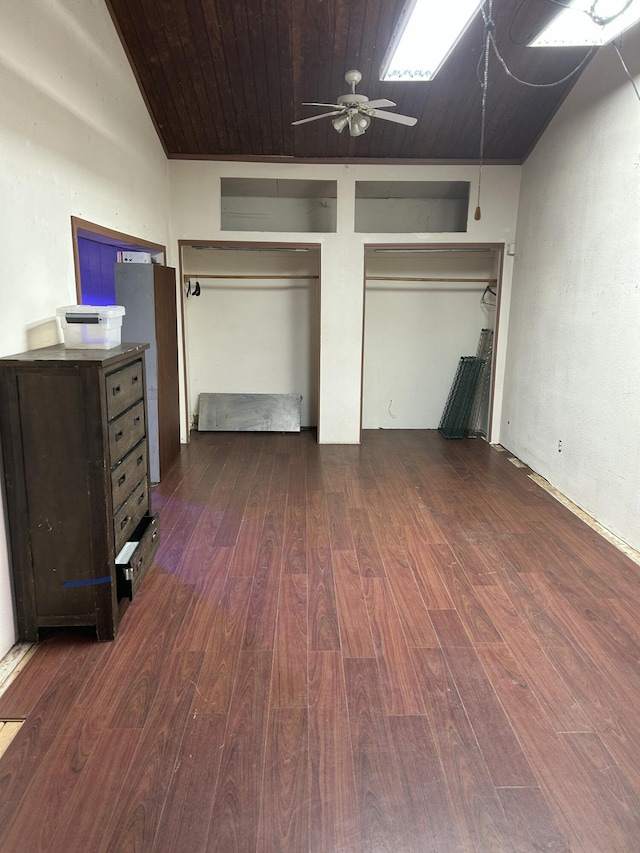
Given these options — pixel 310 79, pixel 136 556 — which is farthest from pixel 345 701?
pixel 310 79

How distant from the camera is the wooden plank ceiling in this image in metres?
3.75

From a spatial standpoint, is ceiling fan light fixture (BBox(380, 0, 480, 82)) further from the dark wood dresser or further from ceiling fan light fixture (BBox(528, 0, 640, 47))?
the dark wood dresser

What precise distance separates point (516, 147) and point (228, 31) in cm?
274

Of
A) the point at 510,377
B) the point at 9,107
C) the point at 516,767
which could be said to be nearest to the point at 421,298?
the point at 510,377

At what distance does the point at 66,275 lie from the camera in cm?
304

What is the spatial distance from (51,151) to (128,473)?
1.64 meters

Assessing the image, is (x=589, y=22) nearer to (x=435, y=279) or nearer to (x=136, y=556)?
(x=435, y=279)

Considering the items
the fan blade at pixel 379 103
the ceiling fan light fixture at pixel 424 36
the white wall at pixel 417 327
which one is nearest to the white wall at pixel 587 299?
the white wall at pixel 417 327

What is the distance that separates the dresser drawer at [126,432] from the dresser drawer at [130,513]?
0.80 ft

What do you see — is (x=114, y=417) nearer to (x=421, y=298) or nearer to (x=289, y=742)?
(x=289, y=742)

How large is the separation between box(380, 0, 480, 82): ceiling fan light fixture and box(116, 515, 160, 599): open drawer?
9.48 ft

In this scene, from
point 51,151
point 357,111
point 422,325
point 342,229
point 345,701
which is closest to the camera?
point 345,701

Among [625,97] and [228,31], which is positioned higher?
[228,31]

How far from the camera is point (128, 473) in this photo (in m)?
2.80
